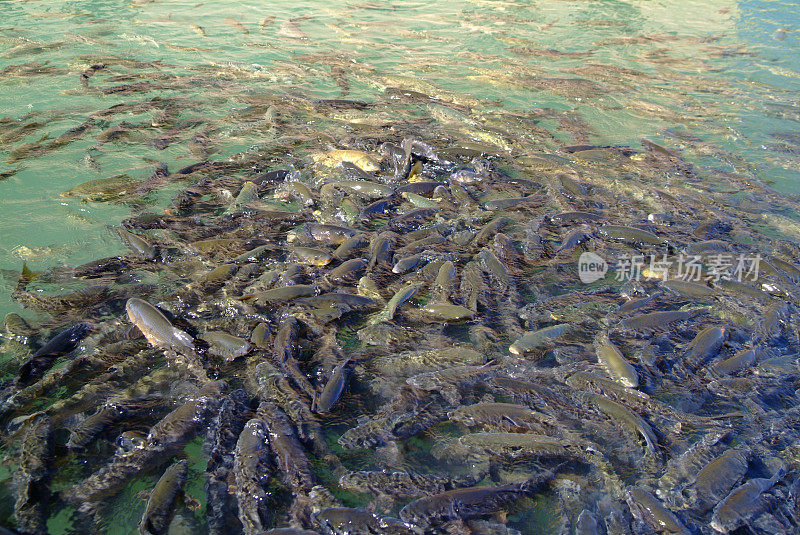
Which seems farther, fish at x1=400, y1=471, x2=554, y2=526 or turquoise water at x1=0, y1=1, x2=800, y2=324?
turquoise water at x1=0, y1=1, x2=800, y2=324

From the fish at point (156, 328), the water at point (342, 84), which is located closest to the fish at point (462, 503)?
the fish at point (156, 328)

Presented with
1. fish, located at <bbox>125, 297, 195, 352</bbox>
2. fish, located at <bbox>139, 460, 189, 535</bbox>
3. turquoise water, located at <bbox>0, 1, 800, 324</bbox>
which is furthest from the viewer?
turquoise water, located at <bbox>0, 1, 800, 324</bbox>

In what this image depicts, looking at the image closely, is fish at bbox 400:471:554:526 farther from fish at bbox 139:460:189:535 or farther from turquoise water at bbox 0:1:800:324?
turquoise water at bbox 0:1:800:324

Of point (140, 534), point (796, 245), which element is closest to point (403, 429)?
point (140, 534)

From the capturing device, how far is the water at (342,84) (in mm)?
6250

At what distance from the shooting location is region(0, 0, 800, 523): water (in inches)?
246

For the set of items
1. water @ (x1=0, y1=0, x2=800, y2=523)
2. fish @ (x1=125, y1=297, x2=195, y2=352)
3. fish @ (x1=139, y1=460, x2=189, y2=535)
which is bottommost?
fish @ (x1=139, y1=460, x2=189, y2=535)

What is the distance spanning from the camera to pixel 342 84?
9.15m

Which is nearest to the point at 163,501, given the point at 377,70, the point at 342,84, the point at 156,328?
the point at 156,328

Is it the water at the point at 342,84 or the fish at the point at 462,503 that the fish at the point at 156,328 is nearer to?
the water at the point at 342,84

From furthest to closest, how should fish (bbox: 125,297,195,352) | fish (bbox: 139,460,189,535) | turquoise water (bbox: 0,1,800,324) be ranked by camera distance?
1. turquoise water (bbox: 0,1,800,324)
2. fish (bbox: 125,297,195,352)
3. fish (bbox: 139,460,189,535)

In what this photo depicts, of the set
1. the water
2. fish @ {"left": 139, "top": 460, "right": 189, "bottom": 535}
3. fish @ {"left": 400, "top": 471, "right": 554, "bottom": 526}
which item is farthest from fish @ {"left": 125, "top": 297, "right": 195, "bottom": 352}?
fish @ {"left": 400, "top": 471, "right": 554, "bottom": 526}

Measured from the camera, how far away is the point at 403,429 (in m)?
3.29

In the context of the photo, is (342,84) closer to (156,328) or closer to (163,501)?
(156,328)
